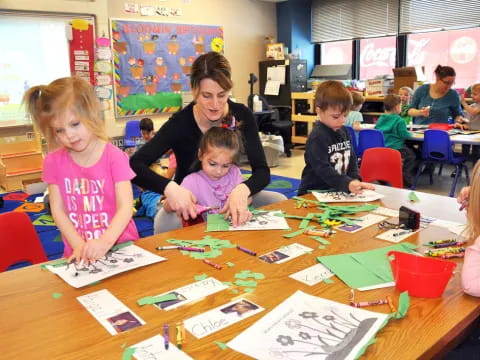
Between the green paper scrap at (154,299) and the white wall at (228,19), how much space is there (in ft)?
16.9

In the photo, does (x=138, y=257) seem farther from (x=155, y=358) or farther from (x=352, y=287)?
(x=352, y=287)

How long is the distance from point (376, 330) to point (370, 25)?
281 inches

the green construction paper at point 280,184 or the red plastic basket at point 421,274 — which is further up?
the red plastic basket at point 421,274

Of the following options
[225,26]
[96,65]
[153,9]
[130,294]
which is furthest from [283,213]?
[225,26]

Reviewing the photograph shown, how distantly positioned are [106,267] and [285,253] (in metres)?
0.53

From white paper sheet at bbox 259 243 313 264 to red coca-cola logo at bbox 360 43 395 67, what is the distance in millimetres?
6529

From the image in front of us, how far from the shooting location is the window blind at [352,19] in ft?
22.5

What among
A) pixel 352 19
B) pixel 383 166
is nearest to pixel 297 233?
pixel 383 166

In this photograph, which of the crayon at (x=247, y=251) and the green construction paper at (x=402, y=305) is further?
the crayon at (x=247, y=251)

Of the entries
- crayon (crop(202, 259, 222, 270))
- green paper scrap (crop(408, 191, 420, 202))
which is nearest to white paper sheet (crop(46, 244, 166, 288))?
crayon (crop(202, 259, 222, 270))

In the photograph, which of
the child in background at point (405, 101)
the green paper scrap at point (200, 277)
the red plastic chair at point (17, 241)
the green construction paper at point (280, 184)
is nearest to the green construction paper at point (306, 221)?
the green paper scrap at point (200, 277)

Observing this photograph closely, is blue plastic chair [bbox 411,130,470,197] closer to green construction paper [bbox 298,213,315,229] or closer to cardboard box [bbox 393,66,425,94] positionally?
cardboard box [bbox 393,66,425,94]

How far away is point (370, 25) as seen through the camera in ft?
23.4

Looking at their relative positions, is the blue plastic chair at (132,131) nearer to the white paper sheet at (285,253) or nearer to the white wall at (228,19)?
the white wall at (228,19)
